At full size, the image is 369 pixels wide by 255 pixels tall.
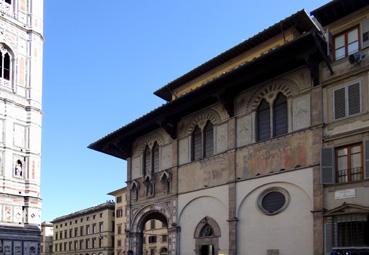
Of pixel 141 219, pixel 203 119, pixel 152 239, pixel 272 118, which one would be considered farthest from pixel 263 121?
pixel 152 239

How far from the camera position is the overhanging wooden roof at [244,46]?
1000 inches

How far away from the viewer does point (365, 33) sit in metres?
22.1

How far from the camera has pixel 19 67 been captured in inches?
2094

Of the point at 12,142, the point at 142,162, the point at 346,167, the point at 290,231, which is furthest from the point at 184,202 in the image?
the point at 12,142

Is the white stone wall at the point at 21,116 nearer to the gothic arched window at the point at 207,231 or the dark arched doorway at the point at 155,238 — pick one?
the gothic arched window at the point at 207,231

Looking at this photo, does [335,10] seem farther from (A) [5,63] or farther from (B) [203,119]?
(A) [5,63]

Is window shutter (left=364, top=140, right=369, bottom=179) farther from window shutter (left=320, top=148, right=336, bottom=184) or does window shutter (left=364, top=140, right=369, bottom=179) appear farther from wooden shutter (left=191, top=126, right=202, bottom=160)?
wooden shutter (left=191, top=126, right=202, bottom=160)

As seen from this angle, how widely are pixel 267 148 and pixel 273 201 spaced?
2.10 m

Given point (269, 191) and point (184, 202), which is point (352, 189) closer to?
point (269, 191)

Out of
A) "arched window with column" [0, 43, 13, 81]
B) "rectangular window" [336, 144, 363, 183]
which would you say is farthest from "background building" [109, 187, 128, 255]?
"rectangular window" [336, 144, 363, 183]

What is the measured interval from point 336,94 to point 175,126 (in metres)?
10.1

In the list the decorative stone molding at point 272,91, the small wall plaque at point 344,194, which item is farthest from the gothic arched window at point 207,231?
the small wall plaque at point 344,194

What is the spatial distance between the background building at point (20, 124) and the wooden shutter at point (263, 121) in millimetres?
28775

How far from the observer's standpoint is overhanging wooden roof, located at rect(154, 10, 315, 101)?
25391mm
